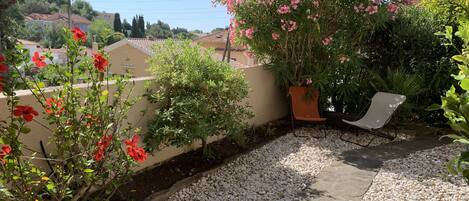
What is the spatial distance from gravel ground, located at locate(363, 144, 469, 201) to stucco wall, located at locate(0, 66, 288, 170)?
238 centimetres

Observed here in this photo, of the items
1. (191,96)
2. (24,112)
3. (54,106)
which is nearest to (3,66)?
(24,112)

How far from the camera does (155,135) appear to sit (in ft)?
13.2

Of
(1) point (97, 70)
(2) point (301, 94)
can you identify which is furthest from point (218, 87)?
(2) point (301, 94)

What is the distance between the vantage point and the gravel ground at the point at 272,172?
3.95 meters

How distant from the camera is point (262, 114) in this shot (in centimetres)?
681

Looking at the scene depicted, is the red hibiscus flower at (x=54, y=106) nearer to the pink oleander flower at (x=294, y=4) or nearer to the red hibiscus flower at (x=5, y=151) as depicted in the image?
the red hibiscus flower at (x=5, y=151)

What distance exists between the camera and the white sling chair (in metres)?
5.98

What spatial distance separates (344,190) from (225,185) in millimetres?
1302

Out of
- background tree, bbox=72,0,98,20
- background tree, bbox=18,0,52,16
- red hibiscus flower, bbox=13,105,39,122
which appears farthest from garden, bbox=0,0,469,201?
background tree, bbox=72,0,98,20

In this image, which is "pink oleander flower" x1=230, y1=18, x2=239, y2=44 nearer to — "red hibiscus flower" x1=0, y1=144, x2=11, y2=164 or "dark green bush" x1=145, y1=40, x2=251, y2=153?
"dark green bush" x1=145, y1=40, x2=251, y2=153

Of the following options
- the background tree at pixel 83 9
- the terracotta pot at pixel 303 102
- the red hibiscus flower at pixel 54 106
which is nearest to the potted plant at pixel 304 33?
the terracotta pot at pixel 303 102

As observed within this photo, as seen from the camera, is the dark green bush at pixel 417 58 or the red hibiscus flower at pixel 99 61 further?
the dark green bush at pixel 417 58

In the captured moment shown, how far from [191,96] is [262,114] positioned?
273 cm

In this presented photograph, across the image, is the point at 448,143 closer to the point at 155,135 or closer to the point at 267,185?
the point at 267,185
